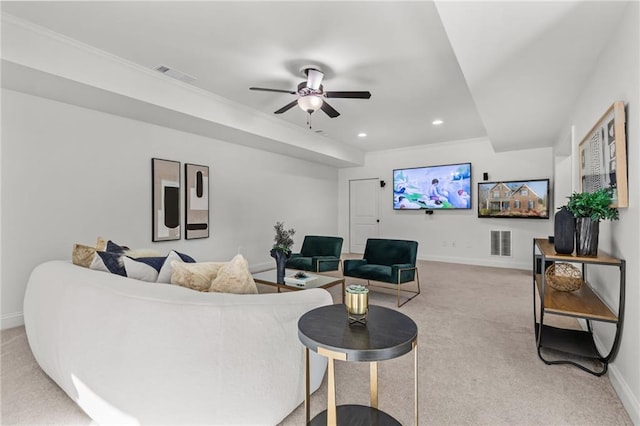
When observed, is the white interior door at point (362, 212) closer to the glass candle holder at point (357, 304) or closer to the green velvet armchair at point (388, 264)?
the green velvet armchair at point (388, 264)

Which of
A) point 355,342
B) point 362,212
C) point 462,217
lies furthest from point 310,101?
point 362,212

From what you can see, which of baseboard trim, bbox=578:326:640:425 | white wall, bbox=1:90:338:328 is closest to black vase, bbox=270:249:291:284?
white wall, bbox=1:90:338:328

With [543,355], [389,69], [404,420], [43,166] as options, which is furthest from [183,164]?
[543,355]

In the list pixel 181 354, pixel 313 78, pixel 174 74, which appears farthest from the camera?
pixel 174 74

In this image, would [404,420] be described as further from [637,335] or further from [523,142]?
[523,142]

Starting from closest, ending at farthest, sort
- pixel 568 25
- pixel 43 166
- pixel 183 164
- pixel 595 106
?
pixel 568 25 → pixel 595 106 → pixel 43 166 → pixel 183 164

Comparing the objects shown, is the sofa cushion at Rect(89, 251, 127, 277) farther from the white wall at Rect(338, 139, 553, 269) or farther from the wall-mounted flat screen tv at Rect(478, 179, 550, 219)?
the wall-mounted flat screen tv at Rect(478, 179, 550, 219)

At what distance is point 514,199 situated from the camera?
608cm

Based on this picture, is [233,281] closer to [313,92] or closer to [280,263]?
[280,263]

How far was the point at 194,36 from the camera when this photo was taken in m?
2.78

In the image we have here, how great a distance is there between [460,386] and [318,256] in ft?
10.9

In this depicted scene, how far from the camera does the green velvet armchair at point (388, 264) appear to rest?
12.6ft

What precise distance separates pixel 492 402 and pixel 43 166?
4.56 m

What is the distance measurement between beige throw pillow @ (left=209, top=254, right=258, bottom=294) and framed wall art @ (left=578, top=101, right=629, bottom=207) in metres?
2.30
